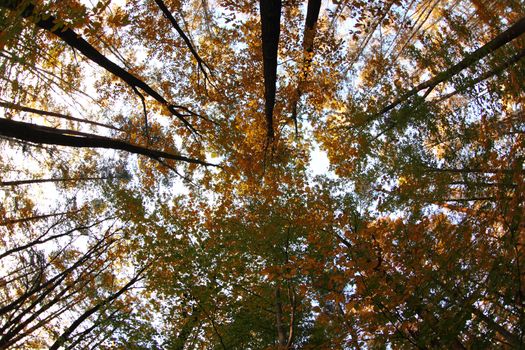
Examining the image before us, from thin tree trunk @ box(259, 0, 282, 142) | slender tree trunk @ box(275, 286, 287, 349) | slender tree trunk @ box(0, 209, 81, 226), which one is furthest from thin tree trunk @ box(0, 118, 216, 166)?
slender tree trunk @ box(275, 286, 287, 349)

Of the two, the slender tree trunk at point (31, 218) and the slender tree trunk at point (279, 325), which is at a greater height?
the slender tree trunk at point (31, 218)

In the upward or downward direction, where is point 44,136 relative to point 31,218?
downward

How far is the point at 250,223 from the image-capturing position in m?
9.80

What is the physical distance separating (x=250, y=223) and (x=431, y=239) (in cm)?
534

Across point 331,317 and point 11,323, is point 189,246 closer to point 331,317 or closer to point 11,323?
point 11,323

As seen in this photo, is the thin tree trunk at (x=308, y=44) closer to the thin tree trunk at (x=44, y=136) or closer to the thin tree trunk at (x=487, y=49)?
the thin tree trunk at (x=487, y=49)

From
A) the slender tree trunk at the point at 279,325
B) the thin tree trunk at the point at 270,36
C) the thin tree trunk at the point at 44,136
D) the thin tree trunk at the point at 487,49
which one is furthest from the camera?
the slender tree trunk at the point at 279,325

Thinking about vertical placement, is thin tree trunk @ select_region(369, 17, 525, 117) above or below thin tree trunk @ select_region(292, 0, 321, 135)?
below

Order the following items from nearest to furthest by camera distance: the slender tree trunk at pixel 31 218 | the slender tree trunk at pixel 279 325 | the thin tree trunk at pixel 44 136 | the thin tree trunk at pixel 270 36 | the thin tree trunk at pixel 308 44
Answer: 1. the thin tree trunk at pixel 44 136
2. the thin tree trunk at pixel 270 36
3. the thin tree trunk at pixel 308 44
4. the slender tree trunk at pixel 279 325
5. the slender tree trunk at pixel 31 218

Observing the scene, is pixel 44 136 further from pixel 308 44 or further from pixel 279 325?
pixel 308 44

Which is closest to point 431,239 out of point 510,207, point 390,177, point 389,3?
point 510,207

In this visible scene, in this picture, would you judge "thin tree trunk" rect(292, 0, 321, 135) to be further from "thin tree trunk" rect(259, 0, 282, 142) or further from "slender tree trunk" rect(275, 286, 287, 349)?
"slender tree trunk" rect(275, 286, 287, 349)

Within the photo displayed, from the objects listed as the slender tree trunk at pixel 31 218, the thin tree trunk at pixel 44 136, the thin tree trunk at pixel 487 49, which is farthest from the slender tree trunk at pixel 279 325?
the slender tree trunk at pixel 31 218

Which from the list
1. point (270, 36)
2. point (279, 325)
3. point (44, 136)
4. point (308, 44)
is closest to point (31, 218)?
point (44, 136)
